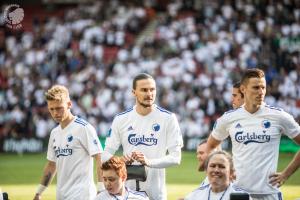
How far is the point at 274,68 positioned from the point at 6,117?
1053 cm

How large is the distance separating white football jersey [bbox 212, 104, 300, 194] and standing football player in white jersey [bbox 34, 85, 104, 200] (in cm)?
157

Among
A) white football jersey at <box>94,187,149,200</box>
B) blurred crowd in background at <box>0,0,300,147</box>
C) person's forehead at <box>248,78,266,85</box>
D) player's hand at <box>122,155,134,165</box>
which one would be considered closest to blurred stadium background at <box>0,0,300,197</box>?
blurred crowd in background at <box>0,0,300,147</box>

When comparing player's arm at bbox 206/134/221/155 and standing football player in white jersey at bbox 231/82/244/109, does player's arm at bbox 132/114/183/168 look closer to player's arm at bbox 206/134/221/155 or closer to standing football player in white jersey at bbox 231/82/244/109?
player's arm at bbox 206/134/221/155

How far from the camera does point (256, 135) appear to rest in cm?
745

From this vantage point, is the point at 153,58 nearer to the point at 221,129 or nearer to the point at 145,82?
the point at 145,82

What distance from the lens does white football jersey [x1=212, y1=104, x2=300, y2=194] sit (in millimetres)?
7375

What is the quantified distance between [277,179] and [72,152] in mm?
2317

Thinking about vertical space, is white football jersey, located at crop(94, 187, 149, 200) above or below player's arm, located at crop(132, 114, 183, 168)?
below

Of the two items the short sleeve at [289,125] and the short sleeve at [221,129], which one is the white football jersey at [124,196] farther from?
the short sleeve at [289,125]

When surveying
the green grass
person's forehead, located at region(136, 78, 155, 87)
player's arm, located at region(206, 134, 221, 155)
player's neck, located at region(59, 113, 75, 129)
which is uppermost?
person's forehead, located at region(136, 78, 155, 87)

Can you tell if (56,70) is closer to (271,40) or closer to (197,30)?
(197,30)

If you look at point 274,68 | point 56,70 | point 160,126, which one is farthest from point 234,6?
point 160,126

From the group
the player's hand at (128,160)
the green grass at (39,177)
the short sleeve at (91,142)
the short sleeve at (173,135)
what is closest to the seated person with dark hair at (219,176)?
the player's hand at (128,160)

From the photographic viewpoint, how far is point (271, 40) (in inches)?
1112
